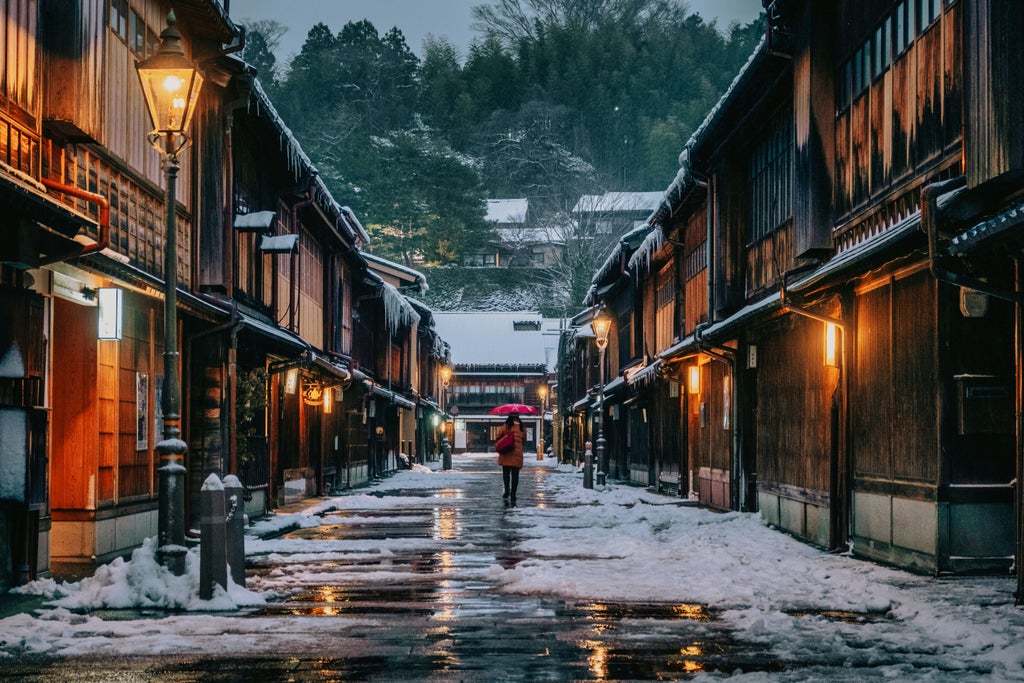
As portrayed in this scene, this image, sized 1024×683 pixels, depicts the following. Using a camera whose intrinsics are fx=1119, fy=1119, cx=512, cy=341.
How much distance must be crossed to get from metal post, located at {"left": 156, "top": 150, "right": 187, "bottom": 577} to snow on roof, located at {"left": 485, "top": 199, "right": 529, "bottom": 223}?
79581 mm

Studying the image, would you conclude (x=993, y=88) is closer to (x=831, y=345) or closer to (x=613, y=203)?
(x=831, y=345)

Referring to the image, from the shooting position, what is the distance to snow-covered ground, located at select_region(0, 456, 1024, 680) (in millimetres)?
7825

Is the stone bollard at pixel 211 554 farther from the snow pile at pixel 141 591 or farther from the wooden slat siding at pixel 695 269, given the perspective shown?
the wooden slat siding at pixel 695 269

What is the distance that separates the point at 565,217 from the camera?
78375mm

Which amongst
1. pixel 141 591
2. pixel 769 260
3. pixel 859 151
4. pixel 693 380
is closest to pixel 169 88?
pixel 141 591

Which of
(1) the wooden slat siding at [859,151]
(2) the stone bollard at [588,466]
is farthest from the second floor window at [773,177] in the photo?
(2) the stone bollard at [588,466]

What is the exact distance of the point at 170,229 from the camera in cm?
1064

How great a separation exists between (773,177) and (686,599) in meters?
10.2

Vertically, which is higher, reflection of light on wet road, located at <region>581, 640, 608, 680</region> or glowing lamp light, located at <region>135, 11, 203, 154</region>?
glowing lamp light, located at <region>135, 11, 203, 154</region>

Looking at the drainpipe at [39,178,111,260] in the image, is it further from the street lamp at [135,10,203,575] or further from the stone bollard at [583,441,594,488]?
the stone bollard at [583,441,594,488]

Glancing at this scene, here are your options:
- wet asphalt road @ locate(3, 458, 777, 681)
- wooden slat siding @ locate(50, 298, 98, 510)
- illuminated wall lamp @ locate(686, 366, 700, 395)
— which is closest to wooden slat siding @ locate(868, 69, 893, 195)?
wet asphalt road @ locate(3, 458, 777, 681)

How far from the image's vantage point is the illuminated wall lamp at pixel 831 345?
1466 cm

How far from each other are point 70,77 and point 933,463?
958 cm

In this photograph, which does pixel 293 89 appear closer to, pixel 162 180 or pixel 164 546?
pixel 162 180
